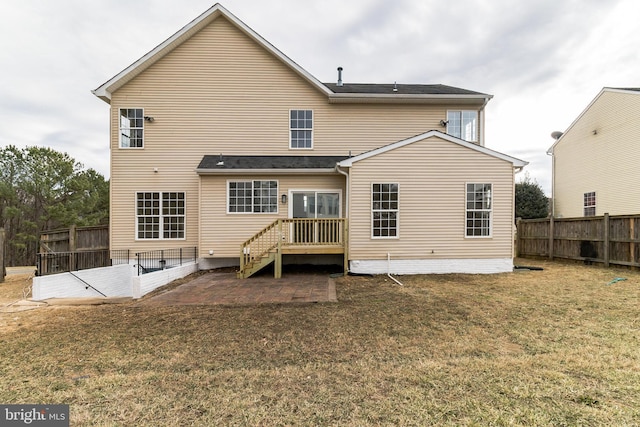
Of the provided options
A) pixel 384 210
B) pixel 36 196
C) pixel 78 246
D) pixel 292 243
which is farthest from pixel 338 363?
pixel 36 196

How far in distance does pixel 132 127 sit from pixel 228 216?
5.59 meters

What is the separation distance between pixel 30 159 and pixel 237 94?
2163 cm

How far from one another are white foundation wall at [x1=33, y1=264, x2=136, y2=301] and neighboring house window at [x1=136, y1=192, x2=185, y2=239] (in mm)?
1616

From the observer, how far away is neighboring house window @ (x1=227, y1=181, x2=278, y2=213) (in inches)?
420

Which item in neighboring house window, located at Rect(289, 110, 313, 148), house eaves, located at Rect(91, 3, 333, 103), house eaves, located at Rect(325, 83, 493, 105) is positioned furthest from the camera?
neighboring house window, located at Rect(289, 110, 313, 148)

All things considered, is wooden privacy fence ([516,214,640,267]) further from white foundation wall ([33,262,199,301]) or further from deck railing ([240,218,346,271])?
white foundation wall ([33,262,199,301])

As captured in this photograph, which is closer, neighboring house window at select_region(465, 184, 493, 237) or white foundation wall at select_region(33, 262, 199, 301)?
white foundation wall at select_region(33, 262, 199, 301)

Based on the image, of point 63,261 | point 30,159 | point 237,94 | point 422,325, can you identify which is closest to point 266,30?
point 237,94

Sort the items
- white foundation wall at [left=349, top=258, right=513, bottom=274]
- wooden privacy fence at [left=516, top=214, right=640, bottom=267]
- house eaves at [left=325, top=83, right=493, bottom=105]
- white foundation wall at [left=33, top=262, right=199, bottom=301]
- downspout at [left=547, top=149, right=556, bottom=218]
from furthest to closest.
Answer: downspout at [left=547, top=149, right=556, bottom=218] → house eaves at [left=325, top=83, right=493, bottom=105] → wooden privacy fence at [left=516, top=214, right=640, bottom=267] → white foundation wall at [left=349, top=258, right=513, bottom=274] → white foundation wall at [left=33, top=262, right=199, bottom=301]

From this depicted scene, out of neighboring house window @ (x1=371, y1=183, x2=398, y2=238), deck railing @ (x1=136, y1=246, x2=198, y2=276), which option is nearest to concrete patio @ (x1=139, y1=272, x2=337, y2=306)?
deck railing @ (x1=136, y1=246, x2=198, y2=276)

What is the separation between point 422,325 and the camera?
482cm

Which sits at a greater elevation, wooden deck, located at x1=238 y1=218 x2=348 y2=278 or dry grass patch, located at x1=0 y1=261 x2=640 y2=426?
wooden deck, located at x1=238 y1=218 x2=348 y2=278

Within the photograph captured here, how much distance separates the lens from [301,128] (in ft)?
38.8

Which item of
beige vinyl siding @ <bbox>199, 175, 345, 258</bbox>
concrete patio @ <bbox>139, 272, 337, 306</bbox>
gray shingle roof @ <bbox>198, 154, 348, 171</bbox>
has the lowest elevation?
concrete patio @ <bbox>139, 272, 337, 306</bbox>
